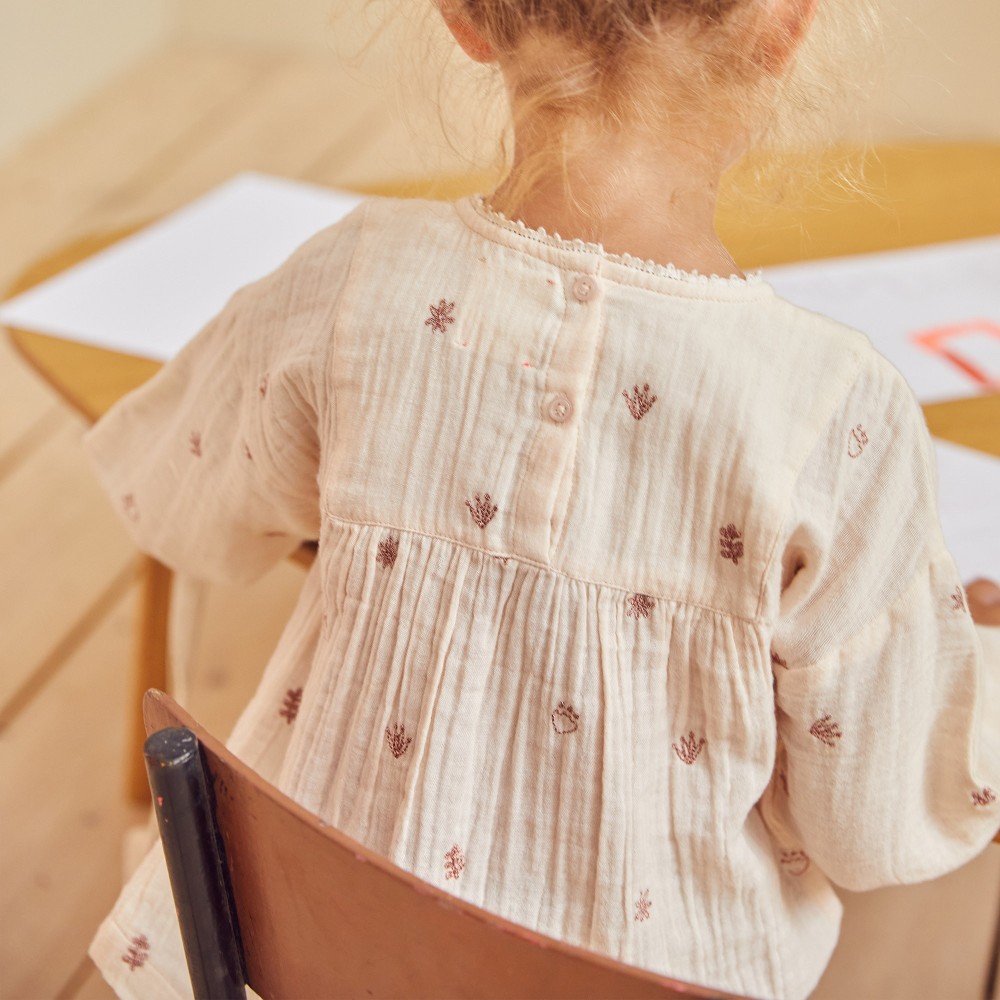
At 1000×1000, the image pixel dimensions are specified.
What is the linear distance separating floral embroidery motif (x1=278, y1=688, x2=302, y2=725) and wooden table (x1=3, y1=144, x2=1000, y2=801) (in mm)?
133

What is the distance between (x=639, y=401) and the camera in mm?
532

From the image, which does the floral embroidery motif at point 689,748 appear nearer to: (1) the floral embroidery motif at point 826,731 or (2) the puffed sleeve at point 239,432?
(1) the floral embroidery motif at point 826,731

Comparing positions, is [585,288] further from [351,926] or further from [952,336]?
[952,336]

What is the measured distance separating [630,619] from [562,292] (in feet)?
0.47

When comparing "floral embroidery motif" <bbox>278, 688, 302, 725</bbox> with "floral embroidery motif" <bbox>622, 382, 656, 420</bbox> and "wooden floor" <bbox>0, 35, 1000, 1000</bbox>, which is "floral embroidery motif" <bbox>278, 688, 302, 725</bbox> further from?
"wooden floor" <bbox>0, 35, 1000, 1000</bbox>

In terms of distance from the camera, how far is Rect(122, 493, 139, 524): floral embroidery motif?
→ 761 mm

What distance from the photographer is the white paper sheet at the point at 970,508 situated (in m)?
0.69

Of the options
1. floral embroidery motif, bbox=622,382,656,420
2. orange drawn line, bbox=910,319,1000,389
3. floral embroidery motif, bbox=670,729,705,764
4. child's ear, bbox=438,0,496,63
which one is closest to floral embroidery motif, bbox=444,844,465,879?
floral embroidery motif, bbox=670,729,705,764

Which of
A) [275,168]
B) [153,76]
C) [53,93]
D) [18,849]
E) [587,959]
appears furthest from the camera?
[153,76]

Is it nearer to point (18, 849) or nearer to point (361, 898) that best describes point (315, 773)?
point (361, 898)

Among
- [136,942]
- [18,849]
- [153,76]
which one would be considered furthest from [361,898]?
[153,76]

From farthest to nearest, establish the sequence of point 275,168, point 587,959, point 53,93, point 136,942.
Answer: point 53,93 → point 275,168 → point 136,942 → point 587,959

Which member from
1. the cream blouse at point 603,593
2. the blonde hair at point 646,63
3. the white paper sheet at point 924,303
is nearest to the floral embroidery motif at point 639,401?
the cream blouse at point 603,593

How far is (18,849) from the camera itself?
116 cm
